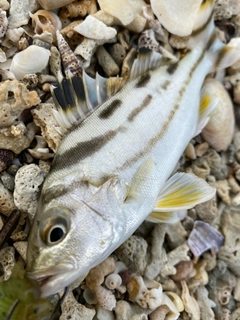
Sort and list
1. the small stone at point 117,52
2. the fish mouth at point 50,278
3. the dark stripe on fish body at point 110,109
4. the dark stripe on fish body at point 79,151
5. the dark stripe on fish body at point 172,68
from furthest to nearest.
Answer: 1. the small stone at point 117,52
2. the dark stripe on fish body at point 172,68
3. the dark stripe on fish body at point 110,109
4. the dark stripe on fish body at point 79,151
5. the fish mouth at point 50,278

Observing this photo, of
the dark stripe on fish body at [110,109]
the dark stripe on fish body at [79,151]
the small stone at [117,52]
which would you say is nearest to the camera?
the dark stripe on fish body at [79,151]

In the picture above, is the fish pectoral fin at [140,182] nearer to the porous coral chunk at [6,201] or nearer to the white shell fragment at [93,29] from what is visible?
the porous coral chunk at [6,201]

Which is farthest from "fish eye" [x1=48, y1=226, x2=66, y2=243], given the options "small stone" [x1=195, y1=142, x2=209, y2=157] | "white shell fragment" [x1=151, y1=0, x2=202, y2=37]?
"white shell fragment" [x1=151, y1=0, x2=202, y2=37]

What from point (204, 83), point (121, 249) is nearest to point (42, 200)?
point (121, 249)

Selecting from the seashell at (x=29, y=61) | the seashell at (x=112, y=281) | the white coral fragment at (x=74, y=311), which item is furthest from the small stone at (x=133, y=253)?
the seashell at (x=29, y=61)

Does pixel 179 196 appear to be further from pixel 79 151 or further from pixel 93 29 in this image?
pixel 93 29

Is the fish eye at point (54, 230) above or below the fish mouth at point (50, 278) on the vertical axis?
above

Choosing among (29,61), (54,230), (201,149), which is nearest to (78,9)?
(29,61)
